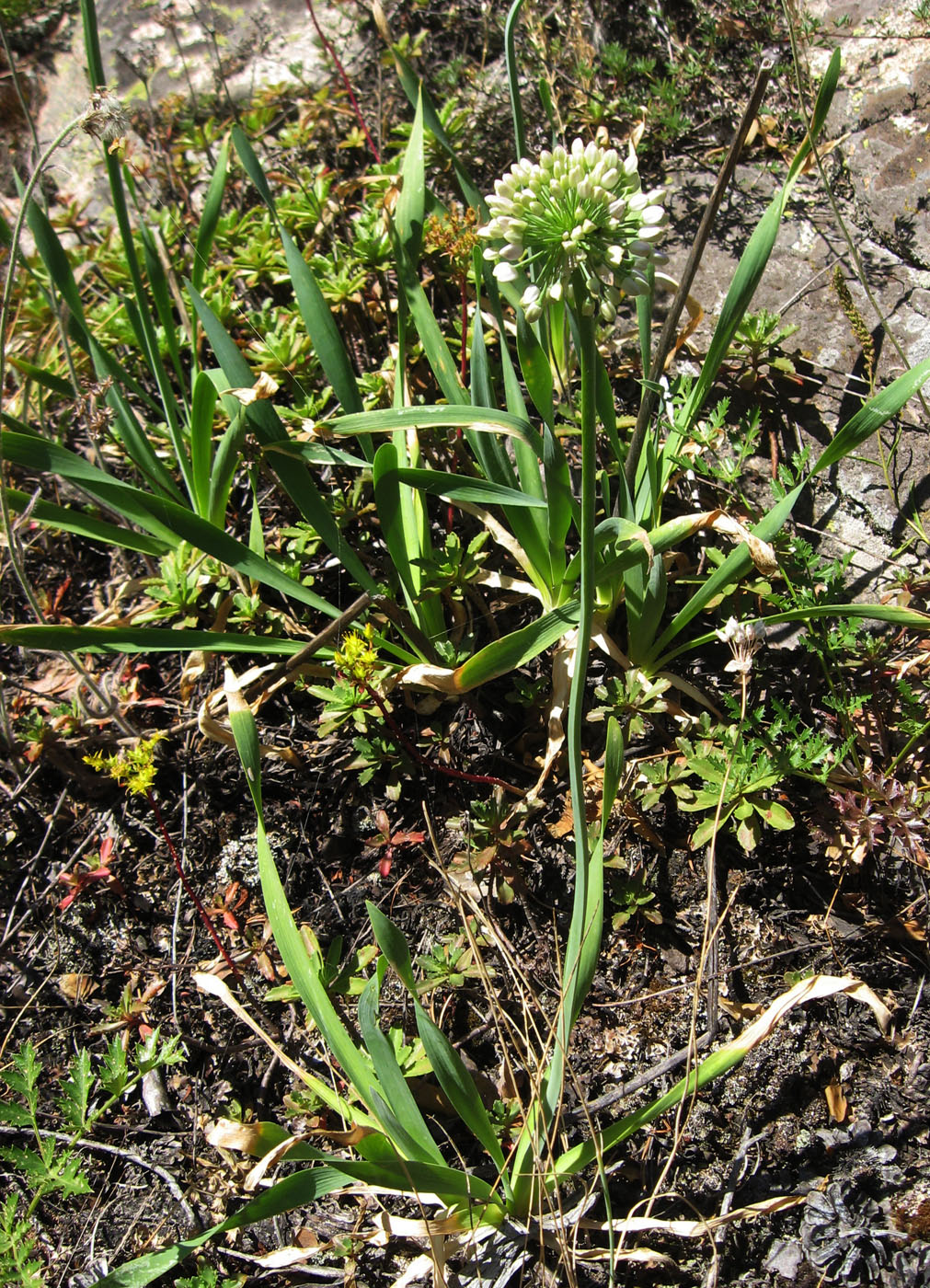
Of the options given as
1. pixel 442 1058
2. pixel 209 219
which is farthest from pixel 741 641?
pixel 209 219

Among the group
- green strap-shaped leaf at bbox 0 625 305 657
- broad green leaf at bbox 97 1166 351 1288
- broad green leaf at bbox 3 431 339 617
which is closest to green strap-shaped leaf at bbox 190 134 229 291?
broad green leaf at bbox 3 431 339 617

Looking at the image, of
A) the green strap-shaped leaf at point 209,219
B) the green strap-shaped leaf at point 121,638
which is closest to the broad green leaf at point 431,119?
the green strap-shaped leaf at point 209,219

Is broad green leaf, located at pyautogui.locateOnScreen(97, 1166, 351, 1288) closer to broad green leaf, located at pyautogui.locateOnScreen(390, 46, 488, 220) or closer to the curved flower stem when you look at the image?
the curved flower stem

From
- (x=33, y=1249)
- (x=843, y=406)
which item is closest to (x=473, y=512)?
(x=843, y=406)

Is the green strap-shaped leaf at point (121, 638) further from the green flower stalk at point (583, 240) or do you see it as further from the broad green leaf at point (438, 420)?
the green flower stalk at point (583, 240)

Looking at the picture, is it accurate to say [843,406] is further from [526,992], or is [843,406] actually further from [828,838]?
[526,992]
